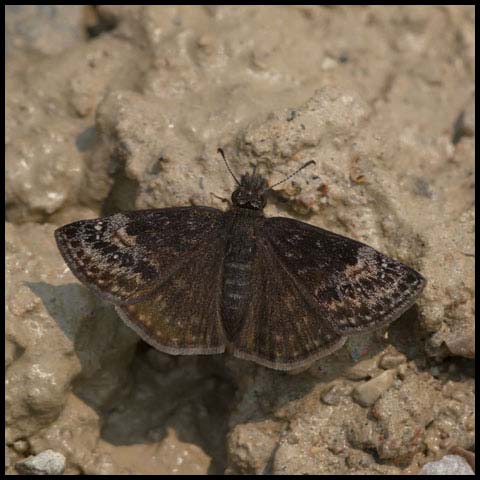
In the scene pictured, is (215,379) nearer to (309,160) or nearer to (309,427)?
(309,427)

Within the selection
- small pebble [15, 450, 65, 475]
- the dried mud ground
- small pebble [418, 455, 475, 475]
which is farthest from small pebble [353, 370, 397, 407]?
small pebble [15, 450, 65, 475]

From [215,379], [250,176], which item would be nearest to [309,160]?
[250,176]

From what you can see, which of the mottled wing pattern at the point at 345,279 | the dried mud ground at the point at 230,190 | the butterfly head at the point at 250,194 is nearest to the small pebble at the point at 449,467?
the dried mud ground at the point at 230,190

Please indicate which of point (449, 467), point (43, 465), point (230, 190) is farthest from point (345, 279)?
point (43, 465)

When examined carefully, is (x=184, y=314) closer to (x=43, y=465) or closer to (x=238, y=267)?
(x=238, y=267)

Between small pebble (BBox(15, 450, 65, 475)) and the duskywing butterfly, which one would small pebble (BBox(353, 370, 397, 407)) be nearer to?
the duskywing butterfly

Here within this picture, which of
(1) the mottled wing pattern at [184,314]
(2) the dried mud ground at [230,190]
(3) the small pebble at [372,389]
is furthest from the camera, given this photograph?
(2) the dried mud ground at [230,190]

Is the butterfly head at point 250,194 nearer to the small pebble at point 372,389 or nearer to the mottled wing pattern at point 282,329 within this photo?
the mottled wing pattern at point 282,329
